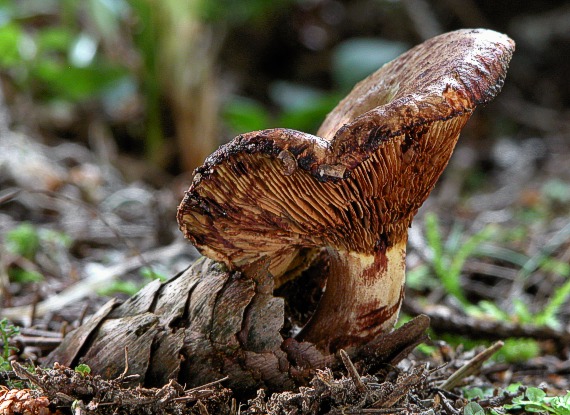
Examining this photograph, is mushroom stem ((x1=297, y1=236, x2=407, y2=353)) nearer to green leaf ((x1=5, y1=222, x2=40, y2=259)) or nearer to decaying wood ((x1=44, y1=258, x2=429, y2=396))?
decaying wood ((x1=44, y1=258, x2=429, y2=396))

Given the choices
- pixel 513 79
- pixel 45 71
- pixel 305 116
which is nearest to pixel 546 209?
pixel 305 116

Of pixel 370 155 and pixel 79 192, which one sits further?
pixel 79 192

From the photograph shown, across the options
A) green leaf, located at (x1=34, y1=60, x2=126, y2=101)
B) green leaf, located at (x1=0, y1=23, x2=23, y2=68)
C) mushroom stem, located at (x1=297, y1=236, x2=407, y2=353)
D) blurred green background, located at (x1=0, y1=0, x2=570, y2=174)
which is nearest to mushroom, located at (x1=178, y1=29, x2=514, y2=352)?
mushroom stem, located at (x1=297, y1=236, x2=407, y2=353)

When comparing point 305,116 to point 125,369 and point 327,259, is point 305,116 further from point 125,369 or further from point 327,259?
point 125,369

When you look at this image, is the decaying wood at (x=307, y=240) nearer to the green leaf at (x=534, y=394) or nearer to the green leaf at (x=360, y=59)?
the green leaf at (x=534, y=394)

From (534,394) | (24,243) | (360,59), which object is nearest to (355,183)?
(534,394)

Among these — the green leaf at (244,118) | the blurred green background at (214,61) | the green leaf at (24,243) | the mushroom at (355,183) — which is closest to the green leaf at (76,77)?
the blurred green background at (214,61)

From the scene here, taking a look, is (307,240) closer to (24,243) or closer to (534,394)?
(534,394)

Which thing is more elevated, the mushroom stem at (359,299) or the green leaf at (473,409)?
the mushroom stem at (359,299)
